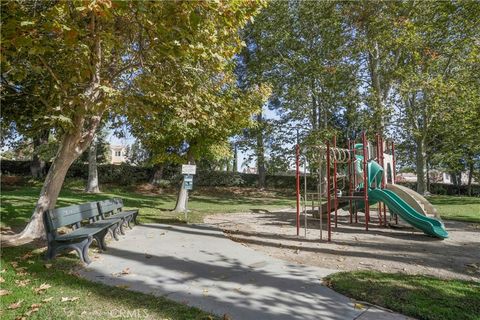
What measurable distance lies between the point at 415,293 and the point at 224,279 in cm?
256

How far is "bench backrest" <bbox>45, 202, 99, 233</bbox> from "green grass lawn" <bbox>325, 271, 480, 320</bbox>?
4444 mm

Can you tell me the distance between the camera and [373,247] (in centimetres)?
819

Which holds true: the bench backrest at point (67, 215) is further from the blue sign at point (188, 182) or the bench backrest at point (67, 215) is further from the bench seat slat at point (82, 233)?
the blue sign at point (188, 182)

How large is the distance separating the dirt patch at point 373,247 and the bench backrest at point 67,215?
344 centimetres

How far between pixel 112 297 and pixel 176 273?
132 cm

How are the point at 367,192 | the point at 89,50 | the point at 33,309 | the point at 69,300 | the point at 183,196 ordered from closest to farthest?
the point at 33,309 → the point at 69,300 → the point at 89,50 → the point at 367,192 → the point at 183,196

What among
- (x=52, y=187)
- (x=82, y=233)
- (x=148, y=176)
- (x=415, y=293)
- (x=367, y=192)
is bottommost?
(x=415, y=293)

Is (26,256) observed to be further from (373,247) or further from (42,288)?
(373,247)

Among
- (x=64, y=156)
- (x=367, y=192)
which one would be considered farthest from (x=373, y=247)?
(x=64, y=156)

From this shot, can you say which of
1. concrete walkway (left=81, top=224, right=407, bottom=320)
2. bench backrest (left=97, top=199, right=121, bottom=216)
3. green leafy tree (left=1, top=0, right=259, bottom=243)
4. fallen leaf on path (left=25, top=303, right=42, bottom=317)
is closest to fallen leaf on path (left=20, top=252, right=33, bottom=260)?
concrete walkway (left=81, top=224, right=407, bottom=320)

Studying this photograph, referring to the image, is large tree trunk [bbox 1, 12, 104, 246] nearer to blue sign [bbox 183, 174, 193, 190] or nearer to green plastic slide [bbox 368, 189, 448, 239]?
blue sign [bbox 183, 174, 193, 190]

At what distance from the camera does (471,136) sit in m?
23.4

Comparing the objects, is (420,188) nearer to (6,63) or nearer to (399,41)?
(399,41)

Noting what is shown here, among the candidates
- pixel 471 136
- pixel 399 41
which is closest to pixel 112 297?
pixel 399 41
